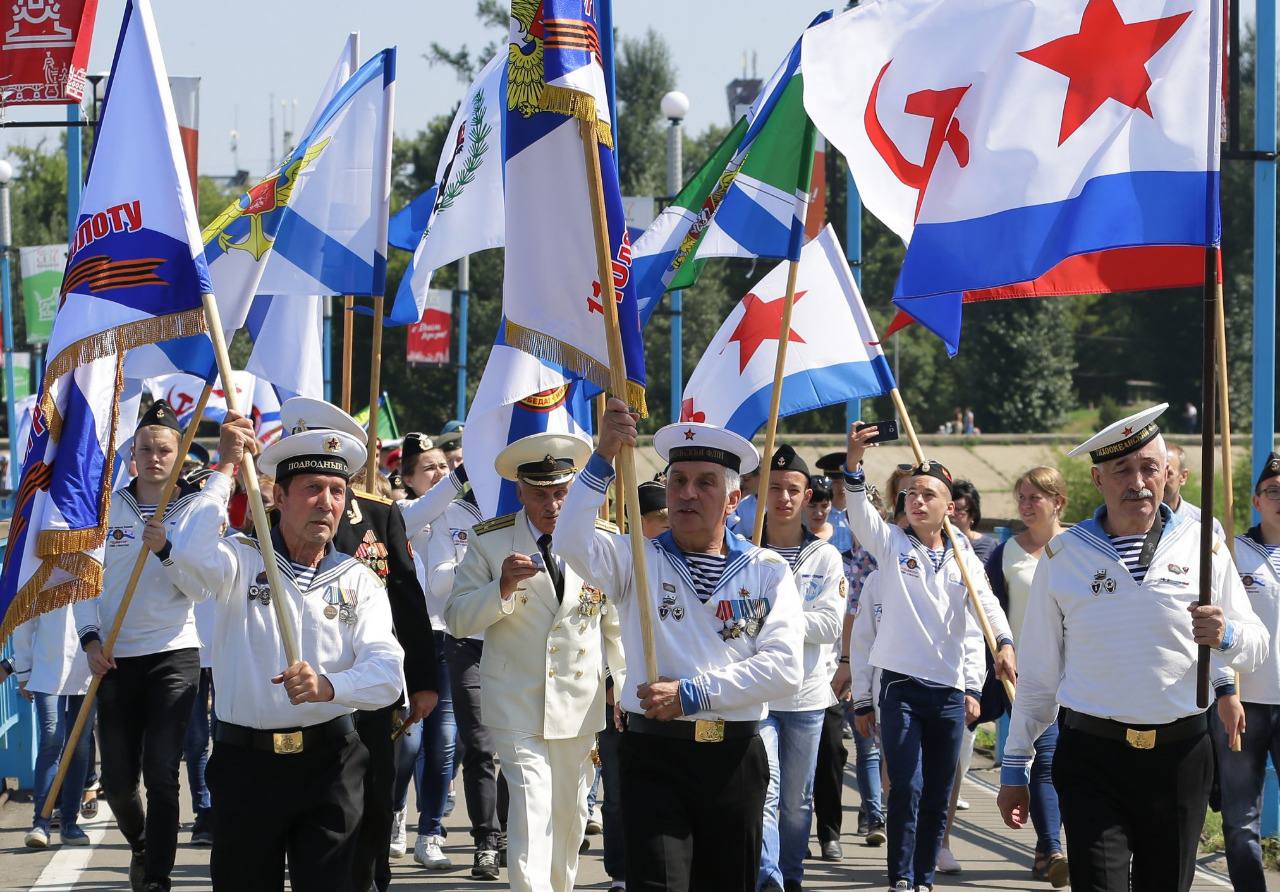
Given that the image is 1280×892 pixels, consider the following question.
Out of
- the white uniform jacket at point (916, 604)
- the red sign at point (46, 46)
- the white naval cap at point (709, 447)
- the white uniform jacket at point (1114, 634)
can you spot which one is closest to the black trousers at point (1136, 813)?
the white uniform jacket at point (1114, 634)

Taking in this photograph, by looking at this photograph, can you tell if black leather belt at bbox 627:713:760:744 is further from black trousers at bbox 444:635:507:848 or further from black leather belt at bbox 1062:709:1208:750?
black trousers at bbox 444:635:507:848

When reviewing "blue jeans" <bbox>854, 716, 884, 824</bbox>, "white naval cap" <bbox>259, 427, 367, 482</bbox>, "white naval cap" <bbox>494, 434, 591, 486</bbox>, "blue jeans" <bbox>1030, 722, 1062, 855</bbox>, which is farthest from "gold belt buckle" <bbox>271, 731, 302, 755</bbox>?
"blue jeans" <bbox>854, 716, 884, 824</bbox>

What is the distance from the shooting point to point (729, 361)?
10.3 metres

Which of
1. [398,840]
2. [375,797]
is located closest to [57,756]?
[398,840]

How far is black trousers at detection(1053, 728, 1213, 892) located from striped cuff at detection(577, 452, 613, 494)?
1953 millimetres

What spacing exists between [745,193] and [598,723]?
2689 mm

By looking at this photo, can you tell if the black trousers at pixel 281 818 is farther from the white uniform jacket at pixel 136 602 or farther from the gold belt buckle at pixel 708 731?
the white uniform jacket at pixel 136 602

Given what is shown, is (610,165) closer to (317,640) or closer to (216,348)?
(216,348)

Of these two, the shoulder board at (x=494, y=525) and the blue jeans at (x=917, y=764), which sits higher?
the shoulder board at (x=494, y=525)

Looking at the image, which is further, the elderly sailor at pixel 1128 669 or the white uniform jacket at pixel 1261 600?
the white uniform jacket at pixel 1261 600

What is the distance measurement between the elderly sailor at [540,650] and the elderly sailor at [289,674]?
130 cm

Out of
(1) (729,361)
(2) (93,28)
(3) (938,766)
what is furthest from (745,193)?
(2) (93,28)

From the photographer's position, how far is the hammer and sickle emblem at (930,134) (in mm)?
7254

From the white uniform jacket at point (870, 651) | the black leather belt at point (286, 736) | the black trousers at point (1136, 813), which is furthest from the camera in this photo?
the white uniform jacket at point (870, 651)
